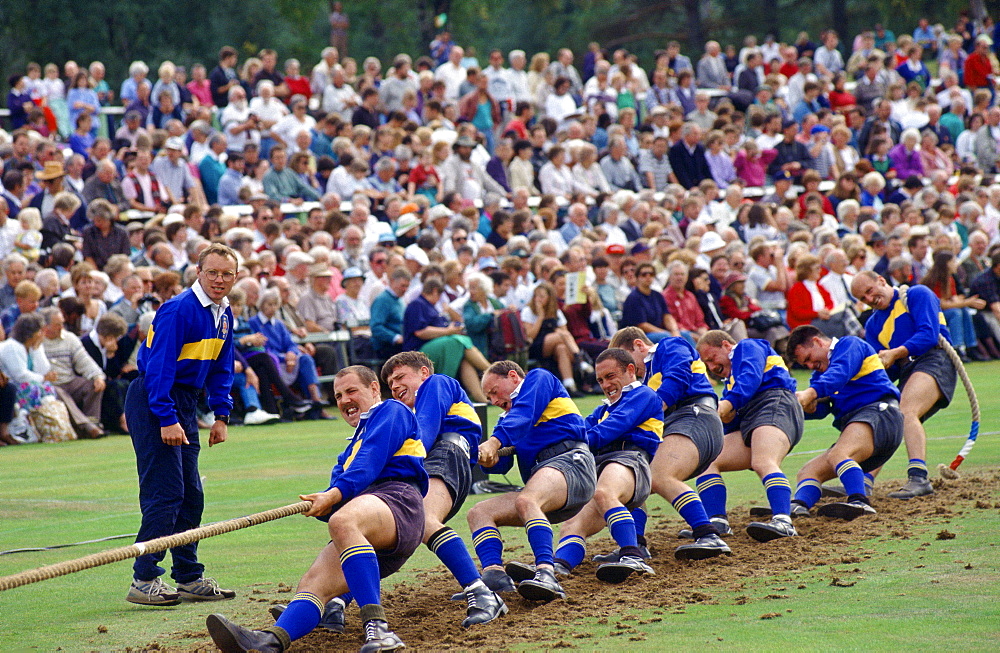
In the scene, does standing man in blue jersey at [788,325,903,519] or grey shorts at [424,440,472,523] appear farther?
standing man in blue jersey at [788,325,903,519]

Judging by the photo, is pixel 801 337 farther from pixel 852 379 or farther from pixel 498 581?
pixel 498 581

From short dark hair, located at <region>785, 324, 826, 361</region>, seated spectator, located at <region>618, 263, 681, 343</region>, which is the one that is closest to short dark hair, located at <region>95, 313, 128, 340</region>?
seated spectator, located at <region>618, 263, 681, 343</region>

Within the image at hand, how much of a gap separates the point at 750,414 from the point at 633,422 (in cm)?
152

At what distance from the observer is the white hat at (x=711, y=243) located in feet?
62.1

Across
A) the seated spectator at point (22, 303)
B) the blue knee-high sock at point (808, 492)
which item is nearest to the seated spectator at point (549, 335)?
the seated spectator at point (22, 303)

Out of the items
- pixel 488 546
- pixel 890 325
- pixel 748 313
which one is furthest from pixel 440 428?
pixel 748 313

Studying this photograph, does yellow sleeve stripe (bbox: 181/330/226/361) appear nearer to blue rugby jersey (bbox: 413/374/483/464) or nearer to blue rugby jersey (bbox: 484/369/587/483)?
blue rugby jersey (bbox: 413/374/483/464)

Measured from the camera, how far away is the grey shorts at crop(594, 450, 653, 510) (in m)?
7.59

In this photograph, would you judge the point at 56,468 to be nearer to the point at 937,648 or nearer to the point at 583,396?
the point at 583,396

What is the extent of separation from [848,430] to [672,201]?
1290cm

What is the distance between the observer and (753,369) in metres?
8.84

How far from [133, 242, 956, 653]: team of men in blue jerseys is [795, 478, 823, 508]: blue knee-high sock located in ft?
0.04

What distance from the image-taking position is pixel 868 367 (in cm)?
924

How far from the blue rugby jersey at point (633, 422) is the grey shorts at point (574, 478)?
408 millimetres
